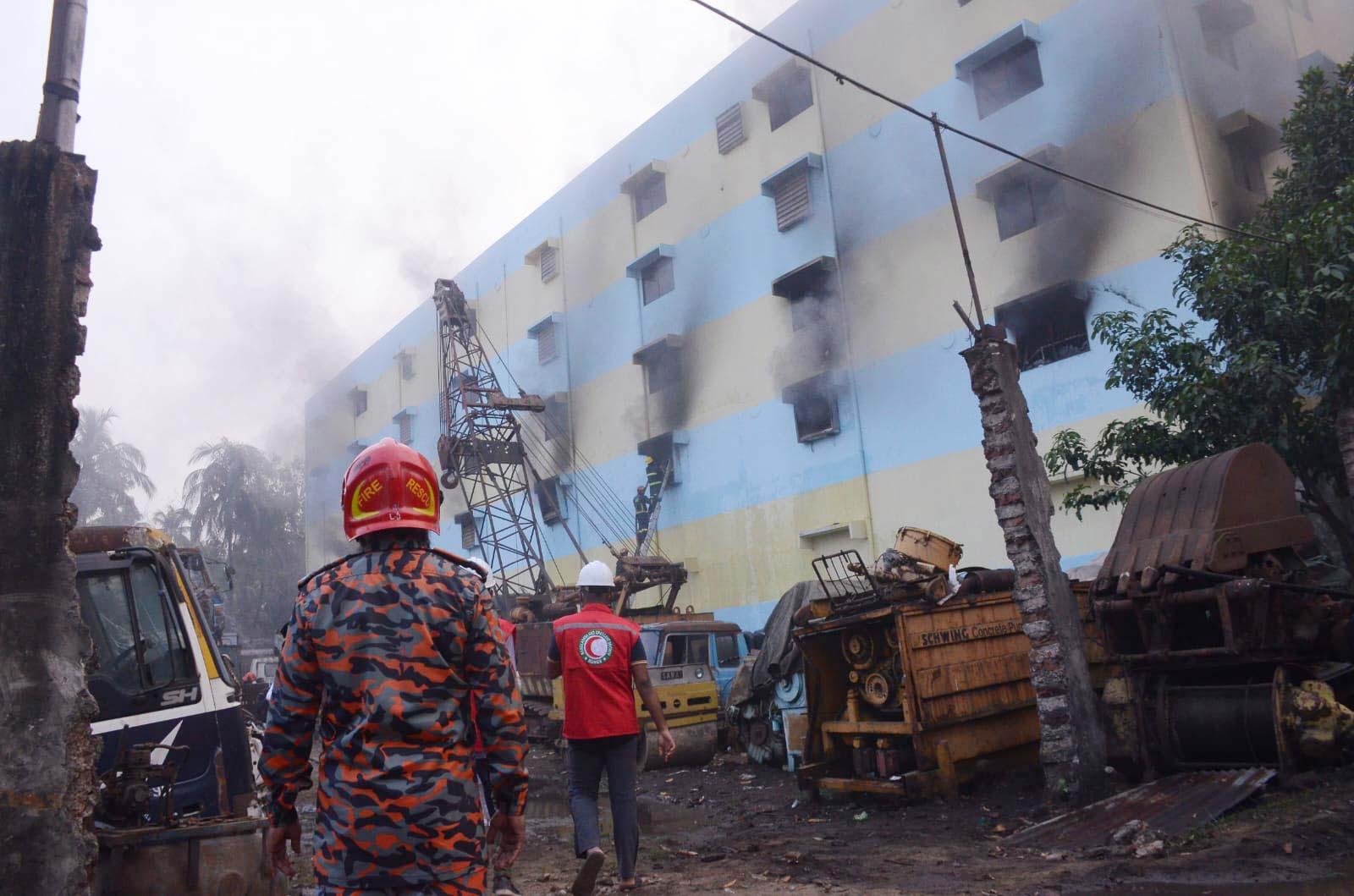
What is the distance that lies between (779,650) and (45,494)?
8.47m

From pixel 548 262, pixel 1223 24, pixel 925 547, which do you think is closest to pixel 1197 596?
pixel 925 547

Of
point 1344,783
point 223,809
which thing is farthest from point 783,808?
point 223,809

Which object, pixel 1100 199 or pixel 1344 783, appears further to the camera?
pixel 1100 199

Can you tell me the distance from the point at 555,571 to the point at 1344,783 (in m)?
20.7

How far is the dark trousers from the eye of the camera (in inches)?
195

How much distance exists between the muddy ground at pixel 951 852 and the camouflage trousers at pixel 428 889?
332 centimetres

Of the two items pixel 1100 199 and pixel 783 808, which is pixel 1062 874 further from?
pixel 1100 199

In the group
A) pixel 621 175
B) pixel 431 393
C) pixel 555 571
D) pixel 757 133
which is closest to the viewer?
pixel 757 133

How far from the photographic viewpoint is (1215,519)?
21.5ft

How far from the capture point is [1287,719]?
19.2 feet

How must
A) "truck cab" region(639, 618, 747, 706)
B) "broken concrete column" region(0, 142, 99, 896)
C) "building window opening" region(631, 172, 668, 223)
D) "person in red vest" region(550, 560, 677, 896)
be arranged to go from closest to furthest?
"broken concrete column" region(0, 142, 99, 896), "person in red vest" region(550, 560, 677, 896), "truck cab" region(639, 618, 747, 706), "building window opening" region(631, 172, 668, 223)

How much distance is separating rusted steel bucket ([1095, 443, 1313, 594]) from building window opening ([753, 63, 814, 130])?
1328 centimetres

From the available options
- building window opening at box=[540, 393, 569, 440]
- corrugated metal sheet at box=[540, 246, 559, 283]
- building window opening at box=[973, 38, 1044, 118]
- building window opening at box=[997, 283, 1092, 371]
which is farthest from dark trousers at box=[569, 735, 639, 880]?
corrugated metal sheet at box=[540, 246, 559, 283]

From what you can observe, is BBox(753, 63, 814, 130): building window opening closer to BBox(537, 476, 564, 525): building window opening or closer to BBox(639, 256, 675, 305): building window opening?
BBox(639, 256, 675, 305): building window opening
